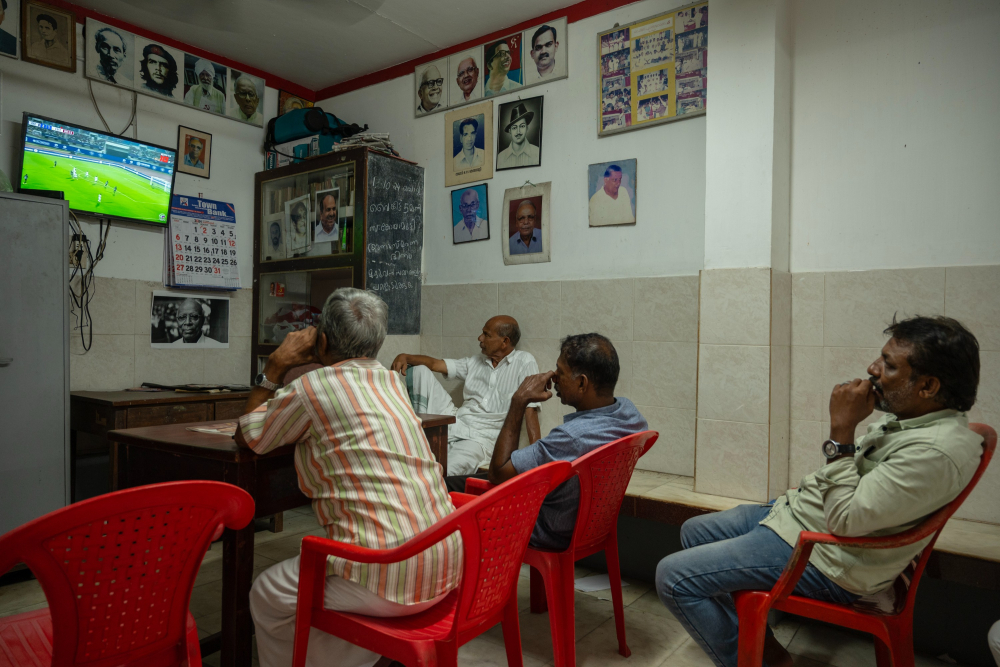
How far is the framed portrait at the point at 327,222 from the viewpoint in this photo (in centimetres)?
409

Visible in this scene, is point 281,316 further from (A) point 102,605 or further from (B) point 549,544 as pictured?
(A) point 102,605

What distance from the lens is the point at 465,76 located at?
13.3ft

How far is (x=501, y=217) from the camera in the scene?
391 centimetres

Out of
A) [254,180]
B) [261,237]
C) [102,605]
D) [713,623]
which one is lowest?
[713,623]

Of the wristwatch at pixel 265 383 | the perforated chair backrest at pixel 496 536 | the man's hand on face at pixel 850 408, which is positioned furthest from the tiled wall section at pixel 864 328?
the wristwatch at pixel 265 383

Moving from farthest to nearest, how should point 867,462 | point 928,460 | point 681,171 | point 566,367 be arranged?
point 681,171, point 566,367, point 867,462, point 928,460

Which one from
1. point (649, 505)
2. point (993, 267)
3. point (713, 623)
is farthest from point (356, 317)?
point (993, 267)

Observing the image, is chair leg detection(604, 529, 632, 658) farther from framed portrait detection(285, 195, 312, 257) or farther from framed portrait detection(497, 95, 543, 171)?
framed portrait detection(285, 195, 312, 257)

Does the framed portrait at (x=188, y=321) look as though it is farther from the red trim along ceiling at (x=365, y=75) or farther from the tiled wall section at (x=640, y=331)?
the tiled wall section at (x=640, y=331)

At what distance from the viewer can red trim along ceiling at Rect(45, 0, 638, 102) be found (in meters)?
3.56

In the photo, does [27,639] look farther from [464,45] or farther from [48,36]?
[464,45]

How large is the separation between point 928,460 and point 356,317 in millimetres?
1426

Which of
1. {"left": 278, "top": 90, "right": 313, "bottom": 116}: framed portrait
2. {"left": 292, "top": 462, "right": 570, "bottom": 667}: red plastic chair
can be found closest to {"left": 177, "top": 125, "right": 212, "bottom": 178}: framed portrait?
{"left": 278, "top": 90, "right": 313, "bottom": 116}: framed portrait

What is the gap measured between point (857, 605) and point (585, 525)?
2.50ft
